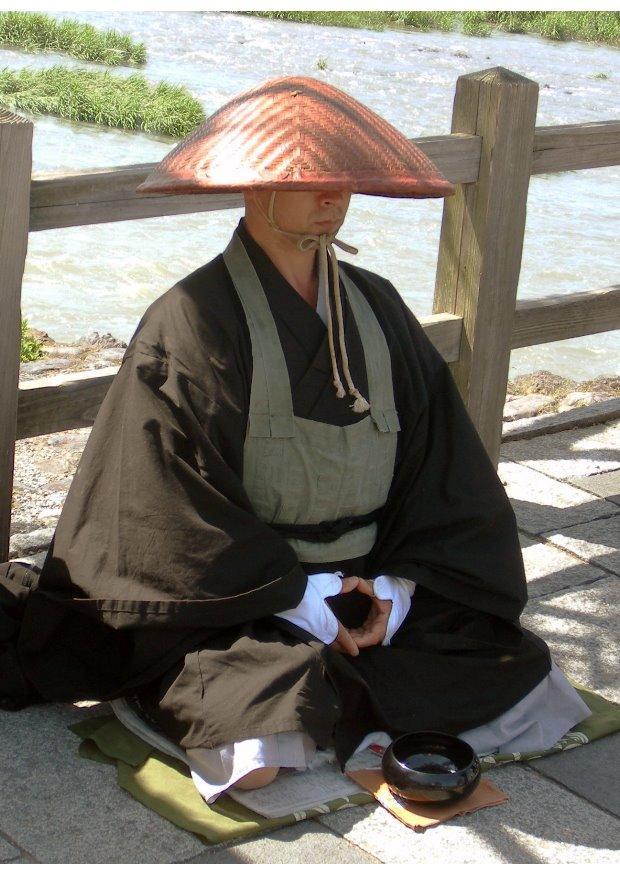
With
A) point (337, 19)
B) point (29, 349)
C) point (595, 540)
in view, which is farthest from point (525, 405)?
point (337, 19)

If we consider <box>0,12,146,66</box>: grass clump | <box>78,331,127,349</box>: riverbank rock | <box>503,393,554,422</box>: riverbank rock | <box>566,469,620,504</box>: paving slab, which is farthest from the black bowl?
<box>0,12,146,66</box>: grass clump

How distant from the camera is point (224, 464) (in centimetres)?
238

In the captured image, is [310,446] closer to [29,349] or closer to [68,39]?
[29,349]

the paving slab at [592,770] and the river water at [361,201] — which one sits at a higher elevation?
the paving slab at [592,770]

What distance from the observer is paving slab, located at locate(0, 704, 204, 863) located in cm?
215

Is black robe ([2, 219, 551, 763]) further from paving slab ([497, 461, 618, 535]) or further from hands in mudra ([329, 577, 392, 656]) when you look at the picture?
paving slab ([497, 461, 618, 535])

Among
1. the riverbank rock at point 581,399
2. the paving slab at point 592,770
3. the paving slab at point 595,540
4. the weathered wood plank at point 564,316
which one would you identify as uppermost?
the weathered wood plank at point 564,316

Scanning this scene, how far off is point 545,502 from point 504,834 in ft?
6.34

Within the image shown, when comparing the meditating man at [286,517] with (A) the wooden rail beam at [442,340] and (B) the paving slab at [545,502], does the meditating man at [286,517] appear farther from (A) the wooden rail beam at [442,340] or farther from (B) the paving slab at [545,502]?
(B) the paving slab at [545,502]

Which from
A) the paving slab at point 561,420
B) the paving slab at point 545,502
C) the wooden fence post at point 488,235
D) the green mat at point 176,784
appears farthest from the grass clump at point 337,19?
the green mat at point 176,784

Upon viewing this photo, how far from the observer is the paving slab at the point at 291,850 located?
217cm

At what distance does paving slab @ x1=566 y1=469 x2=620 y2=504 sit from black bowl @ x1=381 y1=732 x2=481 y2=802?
1.95 meters

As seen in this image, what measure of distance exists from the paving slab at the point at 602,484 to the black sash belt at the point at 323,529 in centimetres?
179

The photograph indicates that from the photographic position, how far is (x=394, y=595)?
105 inches
